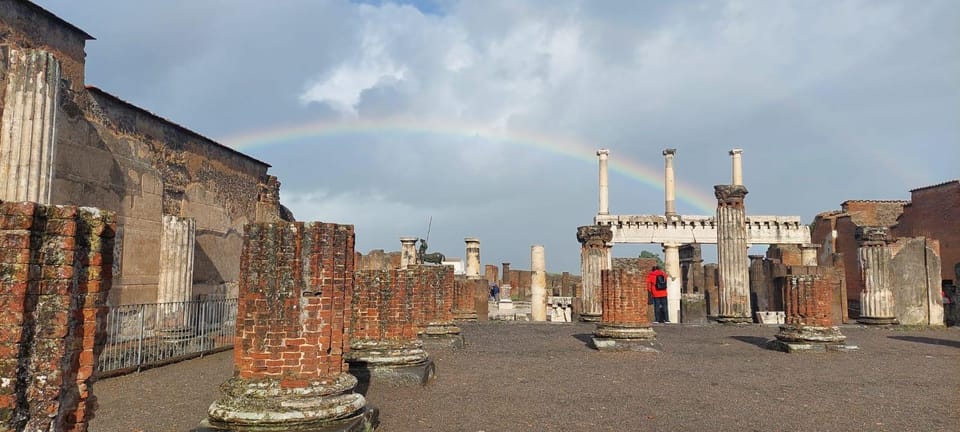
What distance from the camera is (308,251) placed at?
17.2 feet

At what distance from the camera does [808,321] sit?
12.1 meters

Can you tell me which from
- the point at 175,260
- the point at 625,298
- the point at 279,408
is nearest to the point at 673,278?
the point at 625,298

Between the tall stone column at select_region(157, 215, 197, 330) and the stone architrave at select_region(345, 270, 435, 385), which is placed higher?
the tall stone column at select_region(157, 215, 197, 330)

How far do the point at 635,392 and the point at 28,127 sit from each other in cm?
959

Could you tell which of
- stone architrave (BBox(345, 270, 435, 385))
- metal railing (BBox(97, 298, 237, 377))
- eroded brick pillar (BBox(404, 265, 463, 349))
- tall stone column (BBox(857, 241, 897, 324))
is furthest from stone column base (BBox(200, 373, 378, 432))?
tall stone column (BBox(857, 241, 897, 324))

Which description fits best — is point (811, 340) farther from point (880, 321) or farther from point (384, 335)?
point (384, 335)

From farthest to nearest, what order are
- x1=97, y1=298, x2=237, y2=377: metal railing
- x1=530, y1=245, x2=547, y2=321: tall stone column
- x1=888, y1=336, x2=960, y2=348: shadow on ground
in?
1. x1=530, y1=245, x2=547, y2=321: tall stone column
2. x1=888, y1=336, x2=960, y2=348: shadow on ground
3. x1=97, y1=298, x2=237, y2=377: metal railing

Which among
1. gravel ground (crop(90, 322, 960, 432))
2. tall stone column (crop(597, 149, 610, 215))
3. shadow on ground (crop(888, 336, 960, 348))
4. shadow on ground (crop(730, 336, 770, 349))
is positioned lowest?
gravel ground (crop(90, 322, 960, 432))

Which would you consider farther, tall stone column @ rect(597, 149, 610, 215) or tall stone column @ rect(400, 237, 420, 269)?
tall stone column @ rect(597, 149, 610, 215)

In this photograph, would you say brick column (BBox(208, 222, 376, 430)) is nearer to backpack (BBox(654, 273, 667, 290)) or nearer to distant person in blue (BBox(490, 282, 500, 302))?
backpack (BBox(654, 273, 667, 290))

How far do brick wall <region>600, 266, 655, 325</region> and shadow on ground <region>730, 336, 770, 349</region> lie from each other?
8.66ft

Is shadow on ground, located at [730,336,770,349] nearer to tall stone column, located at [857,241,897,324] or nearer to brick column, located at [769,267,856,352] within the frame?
brick column, located at [769,267,856,352]

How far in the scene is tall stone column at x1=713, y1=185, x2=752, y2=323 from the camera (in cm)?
1736

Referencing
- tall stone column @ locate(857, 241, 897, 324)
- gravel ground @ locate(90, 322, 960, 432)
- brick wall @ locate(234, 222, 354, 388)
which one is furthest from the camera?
tall stone column @ locate(857, 241, 897, 324)
